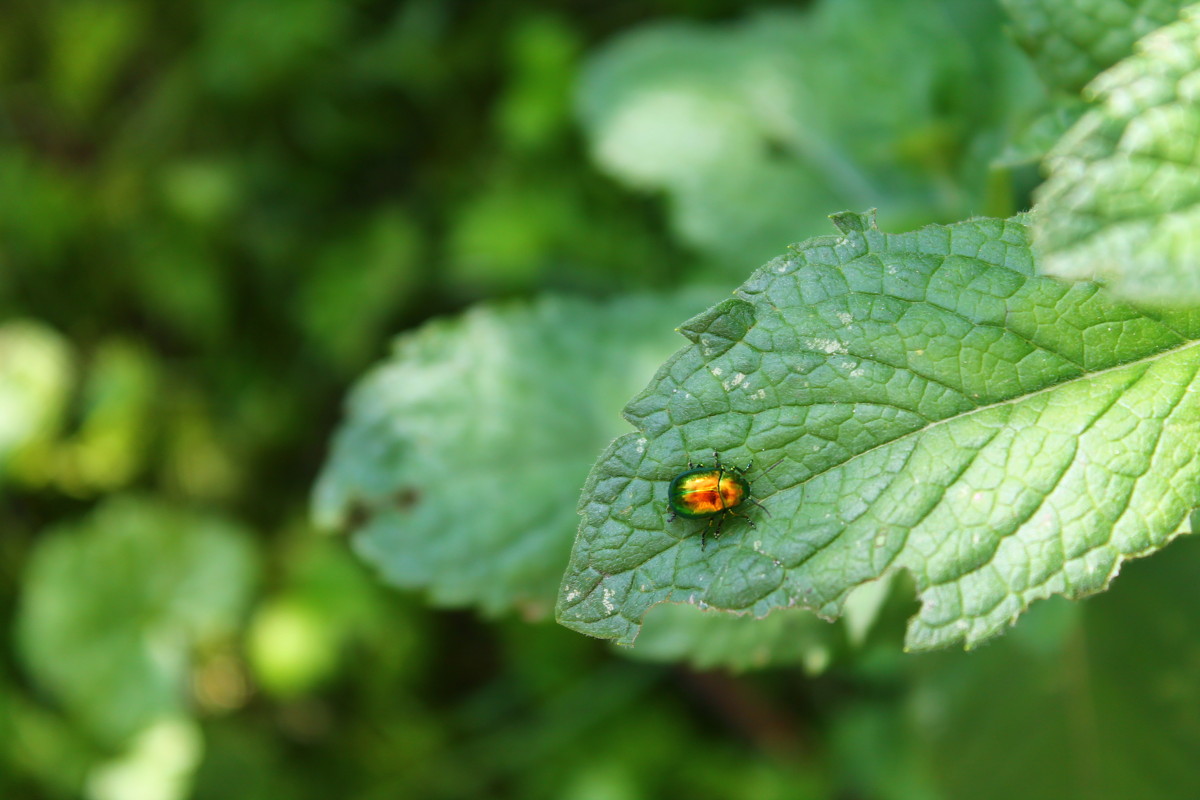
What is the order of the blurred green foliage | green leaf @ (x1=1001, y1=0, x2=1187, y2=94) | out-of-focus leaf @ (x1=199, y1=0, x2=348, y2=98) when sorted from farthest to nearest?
1. out-of-focus leaf @ (x1=199, y1=0, x2=348, y2=98)
2. the blurred green foliage
3. green leaf @ (x1=1001, y1=0, x2=1187, y2=94)

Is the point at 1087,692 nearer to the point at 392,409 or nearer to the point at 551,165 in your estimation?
the point at 392,409

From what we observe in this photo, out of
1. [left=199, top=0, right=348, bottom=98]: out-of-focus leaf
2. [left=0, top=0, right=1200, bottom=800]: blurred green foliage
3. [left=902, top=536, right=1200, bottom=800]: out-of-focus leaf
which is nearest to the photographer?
[left=902, top=536, right=1200, bottom=800]: out-of-focus leaf

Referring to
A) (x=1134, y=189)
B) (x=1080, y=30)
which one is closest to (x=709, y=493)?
(x=1134, y=189)

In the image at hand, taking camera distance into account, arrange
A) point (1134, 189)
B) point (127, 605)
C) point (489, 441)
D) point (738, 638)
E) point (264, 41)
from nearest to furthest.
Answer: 1. point (1134, 189)
2. point (738, 638)
3. point (489, 441)
4. point (127, 605)
5. point (264, 41)

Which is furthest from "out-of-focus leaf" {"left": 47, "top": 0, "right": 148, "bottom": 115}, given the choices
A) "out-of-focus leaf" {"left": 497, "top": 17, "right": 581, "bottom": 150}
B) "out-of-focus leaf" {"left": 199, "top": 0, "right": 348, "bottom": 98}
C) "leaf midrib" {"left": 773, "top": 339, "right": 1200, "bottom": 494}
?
"leaf midrib" {"left": 773, "top": 339, "right": 1200, "bottom": 494}

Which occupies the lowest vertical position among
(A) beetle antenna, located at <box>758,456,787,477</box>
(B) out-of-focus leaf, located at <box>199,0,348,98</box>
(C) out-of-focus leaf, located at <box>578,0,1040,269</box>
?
(A) beetle antenna, located at <box>758,456,787,477</box>

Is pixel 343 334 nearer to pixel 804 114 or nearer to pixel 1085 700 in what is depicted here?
pixel 804 114

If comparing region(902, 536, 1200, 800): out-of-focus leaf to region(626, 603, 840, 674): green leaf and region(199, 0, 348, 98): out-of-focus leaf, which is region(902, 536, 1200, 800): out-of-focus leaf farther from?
region(199, 0, 348, 98): out-of-focus leaf
